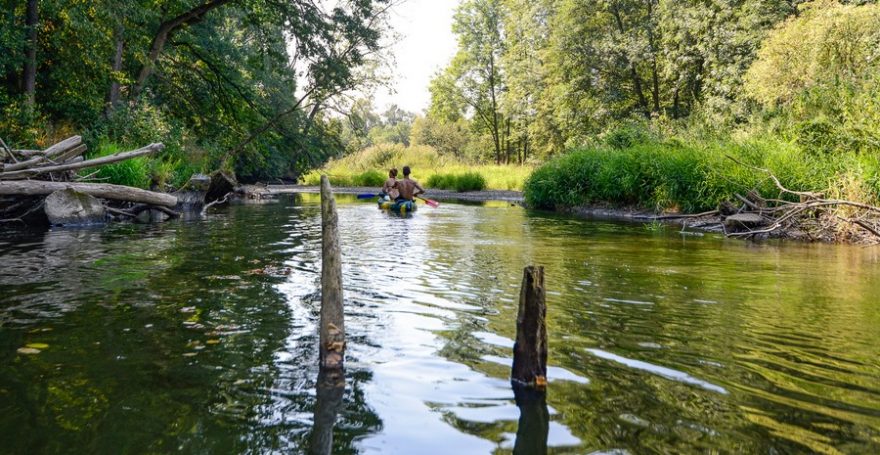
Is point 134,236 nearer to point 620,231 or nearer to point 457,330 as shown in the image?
point 457,330

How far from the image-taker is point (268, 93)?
120 feet

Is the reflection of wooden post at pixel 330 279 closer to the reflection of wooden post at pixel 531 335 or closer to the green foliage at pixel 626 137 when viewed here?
the reflection of wooden post at pixel 531 335

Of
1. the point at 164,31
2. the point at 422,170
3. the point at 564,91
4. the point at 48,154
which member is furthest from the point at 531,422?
the point at 564,91

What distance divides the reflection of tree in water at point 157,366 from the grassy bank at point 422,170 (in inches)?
1078

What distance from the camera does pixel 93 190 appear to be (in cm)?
1459

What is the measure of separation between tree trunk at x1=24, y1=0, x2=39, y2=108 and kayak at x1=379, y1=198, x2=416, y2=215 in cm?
928

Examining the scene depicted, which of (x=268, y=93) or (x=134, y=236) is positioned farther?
(x=268, y=93)

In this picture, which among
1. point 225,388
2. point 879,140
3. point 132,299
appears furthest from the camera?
point 879,140

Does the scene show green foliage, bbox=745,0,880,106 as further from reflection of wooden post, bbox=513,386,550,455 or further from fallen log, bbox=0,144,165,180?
reflection of wooden post, bbox=513,386,550,455

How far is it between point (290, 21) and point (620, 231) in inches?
499

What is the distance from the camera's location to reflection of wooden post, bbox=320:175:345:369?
14.4 feet

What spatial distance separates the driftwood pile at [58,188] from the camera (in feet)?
42.3

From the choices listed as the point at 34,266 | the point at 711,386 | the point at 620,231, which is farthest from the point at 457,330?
the point at 620,231

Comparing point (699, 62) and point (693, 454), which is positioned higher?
point (699, 62)
